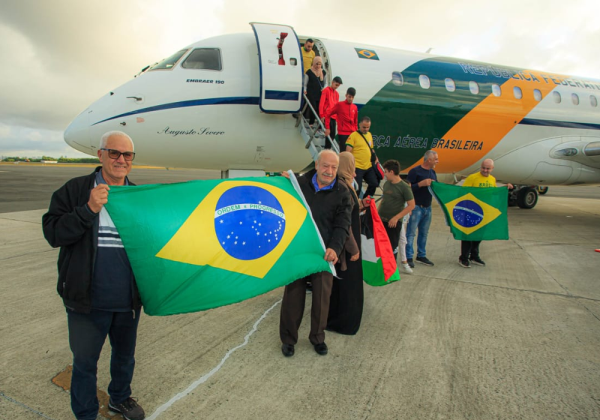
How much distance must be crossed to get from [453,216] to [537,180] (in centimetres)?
679

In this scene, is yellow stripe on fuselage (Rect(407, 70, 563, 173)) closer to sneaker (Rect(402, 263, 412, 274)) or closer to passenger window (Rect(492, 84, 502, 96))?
passenger window (Rect(492, 84, 502, 96))

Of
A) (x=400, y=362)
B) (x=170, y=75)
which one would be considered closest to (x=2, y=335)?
(x=400, y=362)

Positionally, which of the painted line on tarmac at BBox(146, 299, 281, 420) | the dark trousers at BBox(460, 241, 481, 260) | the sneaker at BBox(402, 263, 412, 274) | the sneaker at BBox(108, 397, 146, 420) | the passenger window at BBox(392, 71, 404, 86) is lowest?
the painted line on tarmac at BBox(146, 299, 281, 420)

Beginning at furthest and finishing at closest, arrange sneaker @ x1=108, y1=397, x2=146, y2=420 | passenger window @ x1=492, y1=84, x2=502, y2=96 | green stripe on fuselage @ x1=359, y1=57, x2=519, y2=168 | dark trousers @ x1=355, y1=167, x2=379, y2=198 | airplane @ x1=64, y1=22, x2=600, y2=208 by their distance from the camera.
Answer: passenger window @ x1=492, y1=84, x2=502, y2=96 < green stripe on fuselage @ x1=359, y1=57, x2=519, y2=168 < airplane @ x1=64, y1=22, x2=600, y2=208 < dark trousers @ x1=355, y1=167, x2=379, y2=198 < sneaker @ x1=108, y1=397, x2=146, y2=420

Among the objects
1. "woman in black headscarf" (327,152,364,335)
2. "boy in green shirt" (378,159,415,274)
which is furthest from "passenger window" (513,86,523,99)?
"woman in black headscarf" (327,152,364,335)

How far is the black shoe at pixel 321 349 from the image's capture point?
3.00 m

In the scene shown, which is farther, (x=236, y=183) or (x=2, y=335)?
(x=2, y=335)

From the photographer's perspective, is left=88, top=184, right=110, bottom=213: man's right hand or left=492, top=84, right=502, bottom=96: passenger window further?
left=492, top=84, right=502, bottom=96: passenger window

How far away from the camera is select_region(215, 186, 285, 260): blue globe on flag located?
2.58m

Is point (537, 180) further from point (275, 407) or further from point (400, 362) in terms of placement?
point (275, 407)

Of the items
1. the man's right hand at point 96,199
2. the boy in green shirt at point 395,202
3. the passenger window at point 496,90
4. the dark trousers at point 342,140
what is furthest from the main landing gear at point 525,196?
the man's right hand at point 96,199

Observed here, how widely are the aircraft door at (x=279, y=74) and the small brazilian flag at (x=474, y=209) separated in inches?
126

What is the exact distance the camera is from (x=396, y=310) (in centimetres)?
392

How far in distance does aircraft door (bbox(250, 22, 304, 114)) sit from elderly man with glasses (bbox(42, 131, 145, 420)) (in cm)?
508
